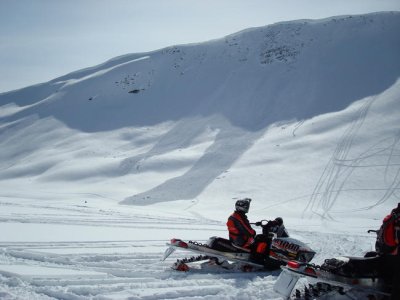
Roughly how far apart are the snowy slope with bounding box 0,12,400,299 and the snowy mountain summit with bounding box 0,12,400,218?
0.20 m

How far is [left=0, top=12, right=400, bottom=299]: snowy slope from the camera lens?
27.7 feet

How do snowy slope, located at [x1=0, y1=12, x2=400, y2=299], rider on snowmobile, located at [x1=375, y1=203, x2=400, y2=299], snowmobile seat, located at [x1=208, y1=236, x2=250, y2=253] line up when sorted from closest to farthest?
rider on snowmobile, located at [x1=375, y1=203, x2=400, y2=299] → snowy slope, located at [x1=0, y1=12, x2=400, y2=299] → snowmobile seat, located at [x1=208, y1=236, x2=250, y2=253]

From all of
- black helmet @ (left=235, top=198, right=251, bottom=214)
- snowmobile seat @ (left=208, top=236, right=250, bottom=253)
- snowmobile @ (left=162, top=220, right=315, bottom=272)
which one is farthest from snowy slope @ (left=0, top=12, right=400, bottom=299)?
black helmet @ (left=235, top=198, right=251, bottom=214)

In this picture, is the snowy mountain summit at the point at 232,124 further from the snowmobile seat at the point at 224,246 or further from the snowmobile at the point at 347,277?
the snowmobile at the point at 347,277

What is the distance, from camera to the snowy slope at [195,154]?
844 cm

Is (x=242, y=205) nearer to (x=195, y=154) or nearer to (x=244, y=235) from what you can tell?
(x=244, y=235)

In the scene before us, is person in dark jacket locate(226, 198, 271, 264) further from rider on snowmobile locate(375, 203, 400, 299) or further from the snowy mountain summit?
the snowy mountain summit

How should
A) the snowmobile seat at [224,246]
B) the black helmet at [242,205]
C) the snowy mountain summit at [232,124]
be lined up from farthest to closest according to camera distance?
the snowy mountain summit at [232,124], the snowmobile seat at [224,246], the black helmet at [242,205]

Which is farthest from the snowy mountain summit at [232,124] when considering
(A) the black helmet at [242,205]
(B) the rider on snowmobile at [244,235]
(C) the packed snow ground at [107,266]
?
(A) the black helmet at [242,205]

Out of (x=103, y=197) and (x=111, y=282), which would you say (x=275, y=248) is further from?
(x=103, y=197)

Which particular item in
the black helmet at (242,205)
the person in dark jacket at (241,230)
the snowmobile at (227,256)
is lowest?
the snowmobile at (227,256)

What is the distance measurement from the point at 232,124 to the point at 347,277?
3988 cm

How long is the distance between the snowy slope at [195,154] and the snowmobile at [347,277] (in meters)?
0.79

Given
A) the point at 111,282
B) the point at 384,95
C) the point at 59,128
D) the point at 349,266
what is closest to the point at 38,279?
the point at 111,282
